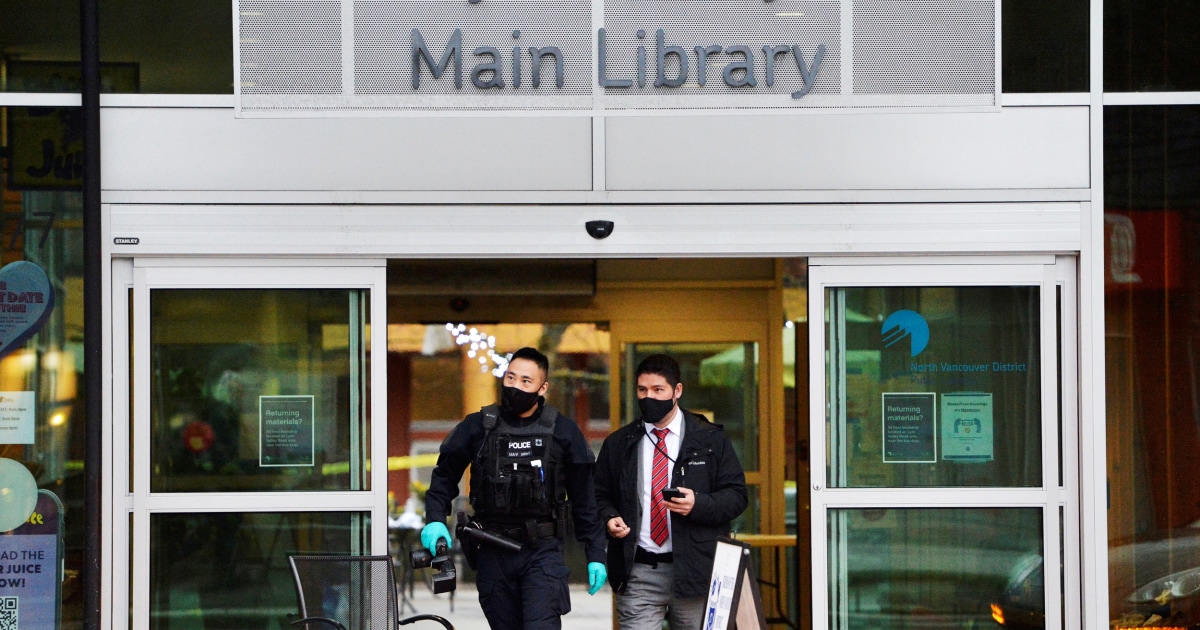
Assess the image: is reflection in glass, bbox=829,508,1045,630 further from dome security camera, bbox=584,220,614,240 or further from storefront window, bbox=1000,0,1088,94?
storefront window, bbox=1000,0,1088,94

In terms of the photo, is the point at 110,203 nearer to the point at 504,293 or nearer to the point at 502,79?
the point at 502,79

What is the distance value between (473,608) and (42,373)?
501cm

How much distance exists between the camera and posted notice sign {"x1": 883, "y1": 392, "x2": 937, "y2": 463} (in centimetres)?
633

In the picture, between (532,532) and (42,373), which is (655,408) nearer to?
(532,532)

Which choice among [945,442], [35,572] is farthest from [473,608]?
[945,442]

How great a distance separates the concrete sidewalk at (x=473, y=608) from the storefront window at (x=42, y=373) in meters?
3.79

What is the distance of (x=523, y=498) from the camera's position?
5648mm

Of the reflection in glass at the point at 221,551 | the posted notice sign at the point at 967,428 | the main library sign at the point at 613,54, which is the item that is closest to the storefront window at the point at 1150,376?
the posted notice sign at the point at 967,428

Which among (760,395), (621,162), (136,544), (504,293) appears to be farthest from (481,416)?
(760,395)

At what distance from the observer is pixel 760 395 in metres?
9.41

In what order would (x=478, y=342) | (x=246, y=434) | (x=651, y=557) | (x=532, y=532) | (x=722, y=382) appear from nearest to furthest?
(x=532, y=532)
(x=651, y=557)
(x=246, y=434)
(x=722, y=382)
(x=478, y=342)

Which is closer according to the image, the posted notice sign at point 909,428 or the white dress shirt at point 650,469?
the white dress shirt at point 650,469

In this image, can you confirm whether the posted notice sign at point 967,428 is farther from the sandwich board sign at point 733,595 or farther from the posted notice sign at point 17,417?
the posted notice sign at point 17,417

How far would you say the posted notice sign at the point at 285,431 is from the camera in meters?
6.25
